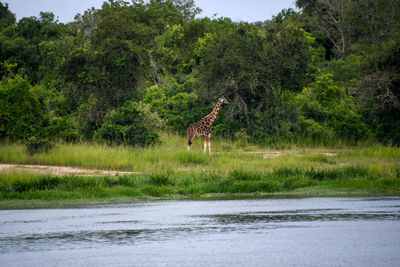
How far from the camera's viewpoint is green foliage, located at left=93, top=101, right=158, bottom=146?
1073 inches

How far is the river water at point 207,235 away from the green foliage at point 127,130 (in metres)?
13.3

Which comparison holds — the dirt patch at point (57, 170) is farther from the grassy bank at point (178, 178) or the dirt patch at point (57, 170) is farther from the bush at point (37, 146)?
the bush at point (37, 146)

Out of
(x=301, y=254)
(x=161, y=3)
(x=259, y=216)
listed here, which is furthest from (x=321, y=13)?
(x=301, y=254)

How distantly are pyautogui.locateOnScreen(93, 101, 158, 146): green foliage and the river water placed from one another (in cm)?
1325

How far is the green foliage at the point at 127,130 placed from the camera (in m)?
27.3

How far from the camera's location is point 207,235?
9.57 m

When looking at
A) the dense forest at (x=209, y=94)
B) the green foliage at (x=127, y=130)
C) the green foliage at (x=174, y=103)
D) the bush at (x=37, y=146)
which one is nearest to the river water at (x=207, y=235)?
the bush at (x=37, y=146)

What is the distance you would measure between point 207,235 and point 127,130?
1826cm

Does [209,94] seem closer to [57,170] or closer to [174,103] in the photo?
[174,103]

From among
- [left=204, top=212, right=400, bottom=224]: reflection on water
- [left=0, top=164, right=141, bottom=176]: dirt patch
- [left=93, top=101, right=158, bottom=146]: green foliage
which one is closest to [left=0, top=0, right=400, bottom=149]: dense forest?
[left=93, top=101, right=158, bottom=146]: green foliage

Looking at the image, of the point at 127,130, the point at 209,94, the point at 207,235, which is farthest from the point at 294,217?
the point at 209,94

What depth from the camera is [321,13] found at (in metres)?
53.9

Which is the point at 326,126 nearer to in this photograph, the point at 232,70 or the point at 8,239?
the point at 232,70

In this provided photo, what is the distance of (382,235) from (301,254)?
1.96m
